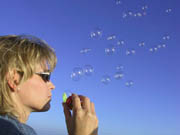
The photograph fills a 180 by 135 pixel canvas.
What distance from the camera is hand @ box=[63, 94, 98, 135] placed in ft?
9.26

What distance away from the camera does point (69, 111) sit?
322 centimetres

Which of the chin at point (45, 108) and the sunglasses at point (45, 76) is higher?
the sunglasses at point (45, 76)

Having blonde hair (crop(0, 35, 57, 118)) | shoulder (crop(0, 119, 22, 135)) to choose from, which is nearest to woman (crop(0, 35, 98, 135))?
blonde hair (crop(0, 35, 57, 118))

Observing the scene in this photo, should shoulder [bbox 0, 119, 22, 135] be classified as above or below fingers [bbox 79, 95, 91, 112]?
below

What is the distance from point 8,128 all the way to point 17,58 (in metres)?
0.95

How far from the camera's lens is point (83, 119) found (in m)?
2.84

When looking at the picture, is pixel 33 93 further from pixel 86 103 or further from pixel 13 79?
pixel 86 103

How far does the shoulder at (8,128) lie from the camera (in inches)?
101

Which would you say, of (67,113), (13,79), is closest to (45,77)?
(13,79)

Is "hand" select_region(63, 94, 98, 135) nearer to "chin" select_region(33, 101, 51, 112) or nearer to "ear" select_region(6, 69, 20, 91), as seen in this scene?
"chin" select_region(33, 101, 51, 112)

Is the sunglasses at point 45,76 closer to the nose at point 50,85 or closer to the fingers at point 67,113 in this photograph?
the nose at point 50,85

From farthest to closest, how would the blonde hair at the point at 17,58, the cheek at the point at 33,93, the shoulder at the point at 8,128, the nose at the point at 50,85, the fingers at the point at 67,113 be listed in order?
the nose at the point at 50,85 → the cheek at the point at 33,93 → the blonde hair at the point at 17,58 → the fingers at the point at 67,113 → the shoulder at the point at 8,128

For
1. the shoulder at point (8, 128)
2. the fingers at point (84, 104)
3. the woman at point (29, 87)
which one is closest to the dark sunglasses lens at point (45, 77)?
the woman at point (29, 87)

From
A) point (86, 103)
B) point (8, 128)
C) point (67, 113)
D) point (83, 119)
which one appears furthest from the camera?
point (67, 113)
